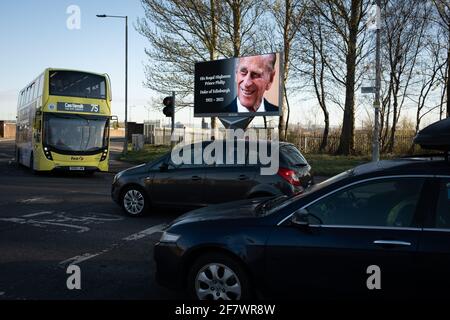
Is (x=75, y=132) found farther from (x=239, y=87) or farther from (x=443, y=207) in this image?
(x=443, y=207)

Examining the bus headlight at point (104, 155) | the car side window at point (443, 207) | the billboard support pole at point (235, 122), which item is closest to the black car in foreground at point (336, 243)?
the car side window at point (443, 207)

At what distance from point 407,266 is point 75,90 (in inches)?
629

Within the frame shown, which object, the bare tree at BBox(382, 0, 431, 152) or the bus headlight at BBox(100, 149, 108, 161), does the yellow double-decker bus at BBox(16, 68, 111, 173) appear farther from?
the bare tree at BBox(382, 0, 431, 152)

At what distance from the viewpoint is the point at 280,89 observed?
22.3 m

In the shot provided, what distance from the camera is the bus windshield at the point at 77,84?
58.1ft

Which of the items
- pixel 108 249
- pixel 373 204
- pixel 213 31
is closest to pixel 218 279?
pixel 373 204

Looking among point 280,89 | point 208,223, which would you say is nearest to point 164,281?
point 208,223

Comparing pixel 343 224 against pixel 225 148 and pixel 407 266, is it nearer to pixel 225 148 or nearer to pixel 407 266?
pixel 407 266

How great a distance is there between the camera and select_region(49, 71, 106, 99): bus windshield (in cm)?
1772

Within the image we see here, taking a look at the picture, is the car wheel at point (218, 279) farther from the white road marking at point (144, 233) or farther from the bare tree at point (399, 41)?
the bare tree at point (399, 41)

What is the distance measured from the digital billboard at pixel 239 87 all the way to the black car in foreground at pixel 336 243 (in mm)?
17820

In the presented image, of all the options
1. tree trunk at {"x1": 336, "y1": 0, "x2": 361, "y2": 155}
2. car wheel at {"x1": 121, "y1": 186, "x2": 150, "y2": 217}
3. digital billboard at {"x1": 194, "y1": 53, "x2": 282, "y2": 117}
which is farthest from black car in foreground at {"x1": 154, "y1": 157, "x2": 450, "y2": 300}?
tree trunk at {"x1": 336, "y1": 0, "x2": 361, "y2": 155}

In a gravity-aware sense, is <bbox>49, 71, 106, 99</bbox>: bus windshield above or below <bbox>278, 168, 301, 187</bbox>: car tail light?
above
